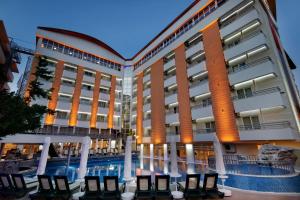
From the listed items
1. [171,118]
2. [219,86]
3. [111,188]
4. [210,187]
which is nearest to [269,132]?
[219,86]

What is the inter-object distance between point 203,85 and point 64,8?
523ft

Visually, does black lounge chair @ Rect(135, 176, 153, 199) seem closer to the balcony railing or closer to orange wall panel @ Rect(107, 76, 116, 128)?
the balcony railing

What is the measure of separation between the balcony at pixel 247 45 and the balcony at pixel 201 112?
6.49 metres

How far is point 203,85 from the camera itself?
69.4 ft

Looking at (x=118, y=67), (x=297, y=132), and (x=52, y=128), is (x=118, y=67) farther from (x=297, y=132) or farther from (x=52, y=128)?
(x=297, y=132)

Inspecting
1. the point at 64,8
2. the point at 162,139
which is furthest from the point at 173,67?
the point at 64,8

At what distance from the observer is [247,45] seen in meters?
17.4

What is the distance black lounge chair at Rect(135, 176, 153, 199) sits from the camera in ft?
23.3

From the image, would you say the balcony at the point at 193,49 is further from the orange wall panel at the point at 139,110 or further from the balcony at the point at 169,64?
the orange wall panel at the point at 139,110

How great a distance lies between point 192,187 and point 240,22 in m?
18.9

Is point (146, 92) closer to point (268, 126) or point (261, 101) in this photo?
point (261, 101)

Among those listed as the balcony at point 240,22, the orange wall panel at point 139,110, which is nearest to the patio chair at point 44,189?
the balcony at point 240,22

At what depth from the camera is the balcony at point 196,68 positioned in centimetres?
2172

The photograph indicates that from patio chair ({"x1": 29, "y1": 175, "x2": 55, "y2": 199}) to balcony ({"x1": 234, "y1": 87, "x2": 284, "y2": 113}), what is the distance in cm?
1722
